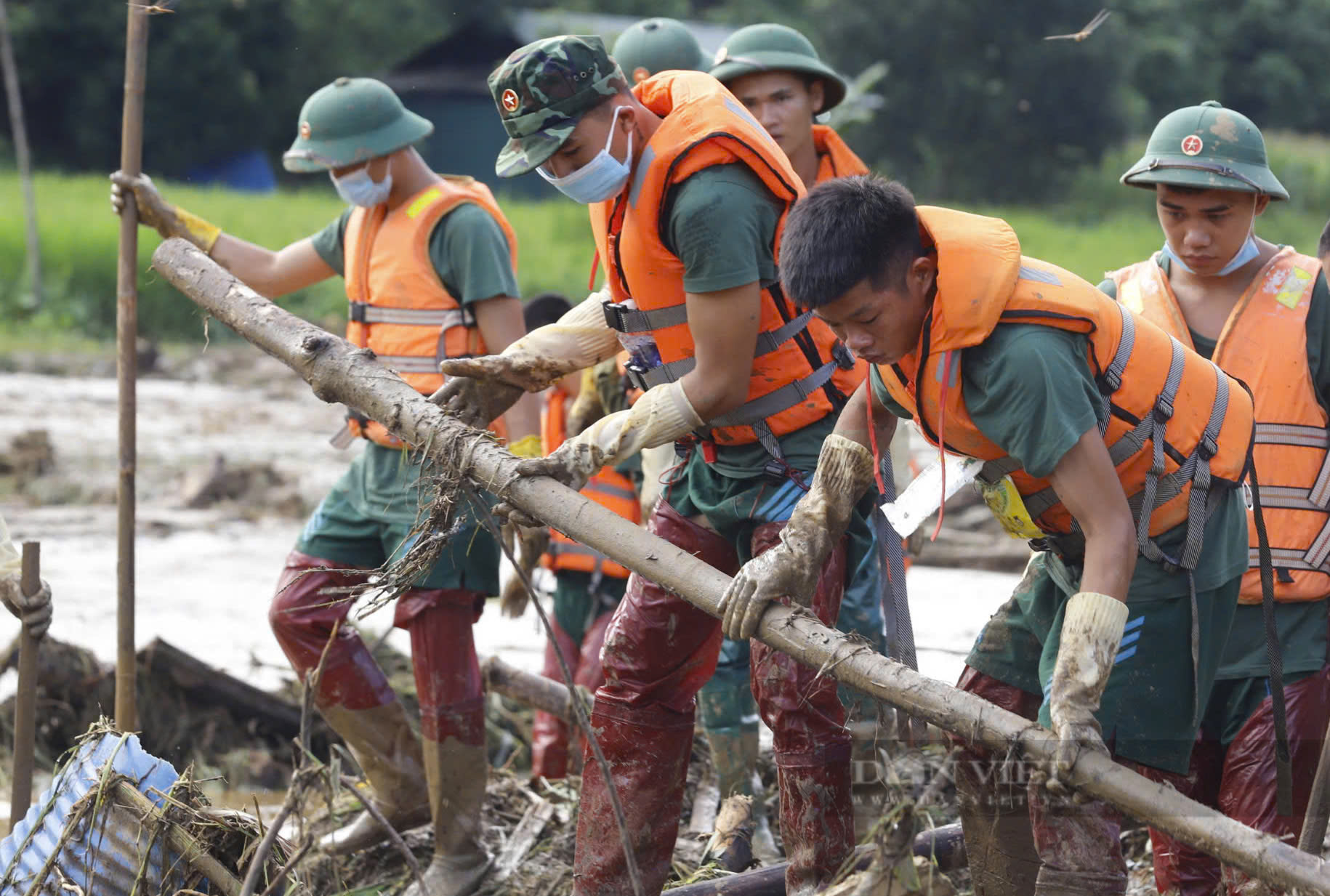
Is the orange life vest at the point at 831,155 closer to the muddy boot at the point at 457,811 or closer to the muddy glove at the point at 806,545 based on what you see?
the muddy glove at the point at 806,545

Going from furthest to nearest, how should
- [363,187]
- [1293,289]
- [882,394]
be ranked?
[363,187], [1293,289], [882,394]

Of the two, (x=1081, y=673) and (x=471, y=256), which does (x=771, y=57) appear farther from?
(x=1081, y=673)

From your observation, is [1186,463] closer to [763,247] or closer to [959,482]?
[959,482]

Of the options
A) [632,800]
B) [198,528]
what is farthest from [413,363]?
[198,528]

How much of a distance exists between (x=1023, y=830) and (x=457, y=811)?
178 cm

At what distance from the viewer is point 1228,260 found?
12.8ft

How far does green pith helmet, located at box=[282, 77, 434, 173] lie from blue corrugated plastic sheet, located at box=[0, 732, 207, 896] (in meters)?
2.04

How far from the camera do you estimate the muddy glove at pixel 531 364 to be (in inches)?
155

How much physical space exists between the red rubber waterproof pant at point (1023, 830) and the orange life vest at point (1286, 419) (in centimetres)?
91

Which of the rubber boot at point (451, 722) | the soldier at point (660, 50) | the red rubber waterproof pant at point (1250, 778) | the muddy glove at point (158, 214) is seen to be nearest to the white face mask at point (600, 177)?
the rubber boot at point (451, 722)

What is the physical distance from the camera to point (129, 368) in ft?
15.3

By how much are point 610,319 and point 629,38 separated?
245 cm

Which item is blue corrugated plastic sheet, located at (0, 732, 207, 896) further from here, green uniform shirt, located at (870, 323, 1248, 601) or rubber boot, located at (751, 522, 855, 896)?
green uniform shirt, located at (870, 323, 1248, 601)

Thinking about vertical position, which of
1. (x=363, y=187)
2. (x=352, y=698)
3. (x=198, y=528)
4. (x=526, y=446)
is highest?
(x=363, y=187)
